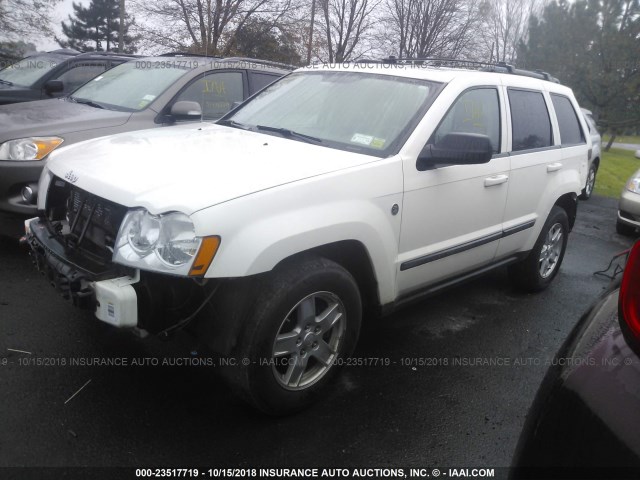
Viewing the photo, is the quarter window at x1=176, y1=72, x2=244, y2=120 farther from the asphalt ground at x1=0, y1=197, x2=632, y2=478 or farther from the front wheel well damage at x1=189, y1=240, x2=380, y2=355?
the front wheel well damage at x1=189, y1=240, x2=380, y2=355

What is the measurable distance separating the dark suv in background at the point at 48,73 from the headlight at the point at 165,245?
19.5ft

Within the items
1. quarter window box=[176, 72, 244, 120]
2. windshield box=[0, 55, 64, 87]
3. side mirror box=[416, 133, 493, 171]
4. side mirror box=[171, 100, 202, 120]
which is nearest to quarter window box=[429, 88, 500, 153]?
side mirror box=[416, 133, 493, 171]

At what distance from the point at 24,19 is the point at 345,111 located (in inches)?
1173

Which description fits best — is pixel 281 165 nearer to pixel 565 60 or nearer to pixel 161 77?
pixel 161 77

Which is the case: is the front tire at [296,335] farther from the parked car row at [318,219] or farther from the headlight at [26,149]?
the headlight at [26,149]

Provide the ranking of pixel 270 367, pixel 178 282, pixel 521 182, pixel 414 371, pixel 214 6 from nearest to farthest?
pixel 178 282
pixel 270 367
pixel 414 371
pixel 521 182
pixel 214 6

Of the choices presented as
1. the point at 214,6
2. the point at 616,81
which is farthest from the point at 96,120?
the point at 616,81

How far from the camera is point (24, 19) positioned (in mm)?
27250

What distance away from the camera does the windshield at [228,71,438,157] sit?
10.6ft

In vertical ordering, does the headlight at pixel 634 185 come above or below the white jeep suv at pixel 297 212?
below

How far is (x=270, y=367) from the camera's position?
8.50 feet

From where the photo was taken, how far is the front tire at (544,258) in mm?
4668

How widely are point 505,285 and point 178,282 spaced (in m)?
3.60

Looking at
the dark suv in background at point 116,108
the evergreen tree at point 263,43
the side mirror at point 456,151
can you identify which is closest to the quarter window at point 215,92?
the dark suv in background at point 116,108
